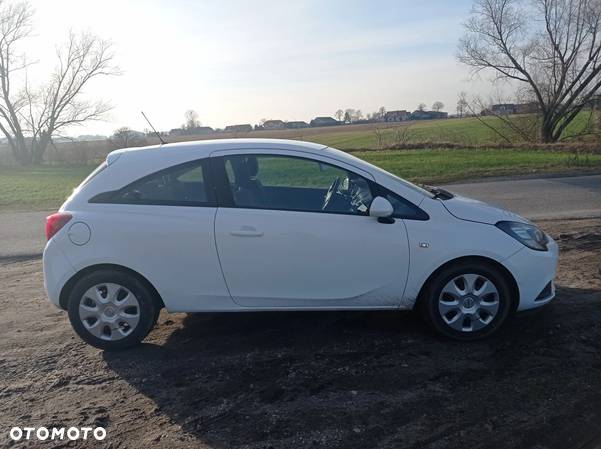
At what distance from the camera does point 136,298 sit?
4230 millimetres

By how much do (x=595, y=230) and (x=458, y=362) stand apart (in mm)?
4887

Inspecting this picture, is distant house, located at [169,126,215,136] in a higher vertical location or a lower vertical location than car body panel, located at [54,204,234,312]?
higher

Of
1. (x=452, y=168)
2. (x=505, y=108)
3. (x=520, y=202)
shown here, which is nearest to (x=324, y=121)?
(x=505, y=108)

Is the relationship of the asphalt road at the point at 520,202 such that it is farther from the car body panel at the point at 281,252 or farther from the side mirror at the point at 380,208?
the side mirror at the point at 380,208

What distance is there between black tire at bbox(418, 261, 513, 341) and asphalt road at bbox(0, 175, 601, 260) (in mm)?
5490

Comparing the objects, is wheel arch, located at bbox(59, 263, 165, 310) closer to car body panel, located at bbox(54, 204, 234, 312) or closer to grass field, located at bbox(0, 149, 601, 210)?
car body panel, located at bbox(54, 204, 234, 312)

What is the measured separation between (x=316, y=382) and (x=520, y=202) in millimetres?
8604

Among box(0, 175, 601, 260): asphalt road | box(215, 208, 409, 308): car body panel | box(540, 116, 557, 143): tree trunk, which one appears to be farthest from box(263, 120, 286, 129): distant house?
box(215, 208, 409, 308): car body panel

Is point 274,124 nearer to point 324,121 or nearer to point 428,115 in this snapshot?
point 324,121

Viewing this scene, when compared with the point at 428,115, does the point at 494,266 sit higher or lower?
lower

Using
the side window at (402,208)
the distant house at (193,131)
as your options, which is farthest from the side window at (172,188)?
the distant house at (193,131)

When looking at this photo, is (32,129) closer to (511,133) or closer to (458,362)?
(511,133)

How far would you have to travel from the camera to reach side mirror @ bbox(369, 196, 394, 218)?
4.03 metres

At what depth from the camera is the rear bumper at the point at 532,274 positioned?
4.17 meters
